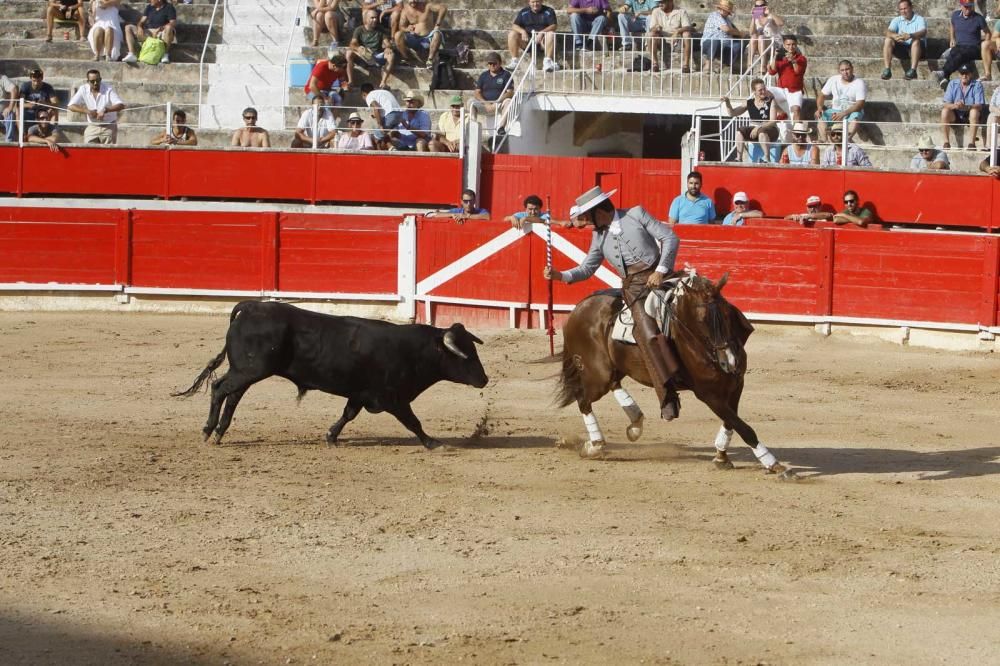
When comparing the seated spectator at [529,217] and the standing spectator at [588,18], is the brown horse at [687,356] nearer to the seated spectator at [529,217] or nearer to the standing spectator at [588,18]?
the seated spectator at [529,217]

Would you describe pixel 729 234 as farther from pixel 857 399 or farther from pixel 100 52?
pixel 100 52

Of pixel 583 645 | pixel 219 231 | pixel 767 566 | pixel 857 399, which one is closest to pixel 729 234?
pixel 857 399

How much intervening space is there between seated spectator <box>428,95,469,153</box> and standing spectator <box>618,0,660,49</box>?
7.90 ft

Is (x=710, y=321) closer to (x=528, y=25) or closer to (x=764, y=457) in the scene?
(x=764, y=457)

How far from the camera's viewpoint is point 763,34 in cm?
1975

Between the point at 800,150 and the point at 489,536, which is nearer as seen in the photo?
the point at 489,536

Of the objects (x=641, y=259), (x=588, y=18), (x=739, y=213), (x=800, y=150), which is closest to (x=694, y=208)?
(x=739, y=213)

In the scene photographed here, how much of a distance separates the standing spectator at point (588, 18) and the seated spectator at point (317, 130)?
3481 mm

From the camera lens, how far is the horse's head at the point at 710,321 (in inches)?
326

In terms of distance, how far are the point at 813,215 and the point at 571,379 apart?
25.3 ft

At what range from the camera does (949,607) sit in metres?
6.11

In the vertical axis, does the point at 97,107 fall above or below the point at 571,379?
above

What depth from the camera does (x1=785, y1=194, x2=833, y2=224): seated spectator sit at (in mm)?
16245

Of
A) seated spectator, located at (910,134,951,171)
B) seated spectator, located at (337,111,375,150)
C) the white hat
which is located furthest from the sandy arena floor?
seated spectator, located at (337,111,375,150)
